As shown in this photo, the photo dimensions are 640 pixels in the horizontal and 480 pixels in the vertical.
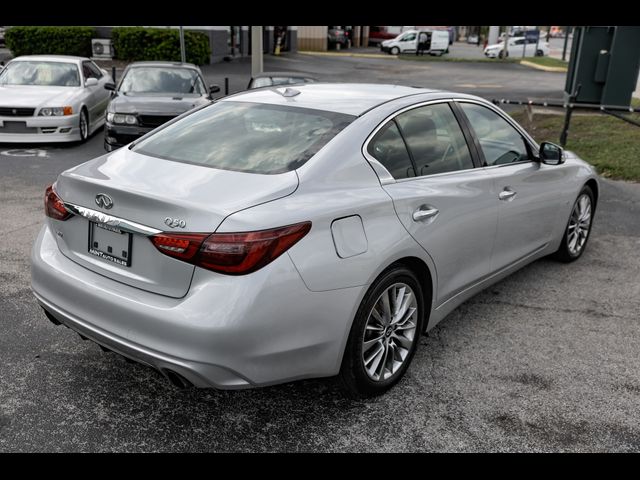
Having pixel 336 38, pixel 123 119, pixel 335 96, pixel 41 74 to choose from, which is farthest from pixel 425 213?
pixel 336 38

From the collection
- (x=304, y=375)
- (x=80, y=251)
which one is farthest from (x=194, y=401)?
(x=80, y=251)

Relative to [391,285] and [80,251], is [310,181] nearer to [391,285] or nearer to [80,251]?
[391,285]

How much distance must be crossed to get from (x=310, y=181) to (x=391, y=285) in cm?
70

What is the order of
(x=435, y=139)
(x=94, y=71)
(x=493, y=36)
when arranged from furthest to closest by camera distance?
1. (x=493, y=36)
2. (x=94, y=71)
3. (x=435, y=139)

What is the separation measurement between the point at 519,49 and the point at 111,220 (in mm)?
51574

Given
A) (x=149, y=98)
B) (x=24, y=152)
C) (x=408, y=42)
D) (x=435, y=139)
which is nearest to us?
(x=435, y=139)

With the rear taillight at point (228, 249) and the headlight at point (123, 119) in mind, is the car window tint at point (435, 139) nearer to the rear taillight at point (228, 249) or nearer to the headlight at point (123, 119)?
the rear taillight at point (228, 249)

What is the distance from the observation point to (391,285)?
3258 mm

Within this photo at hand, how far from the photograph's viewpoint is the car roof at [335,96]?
365 cm

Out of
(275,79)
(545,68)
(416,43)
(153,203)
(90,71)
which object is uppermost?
(153,203)

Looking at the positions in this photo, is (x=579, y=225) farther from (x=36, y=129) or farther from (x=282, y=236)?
(x=36, y=129)

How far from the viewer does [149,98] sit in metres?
10.2

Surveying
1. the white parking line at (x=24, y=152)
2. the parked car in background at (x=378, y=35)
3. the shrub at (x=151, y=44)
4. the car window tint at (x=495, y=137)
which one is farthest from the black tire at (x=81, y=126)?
the parked car in background at (x=378, y=35)

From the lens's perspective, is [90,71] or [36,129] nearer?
[36,129]
